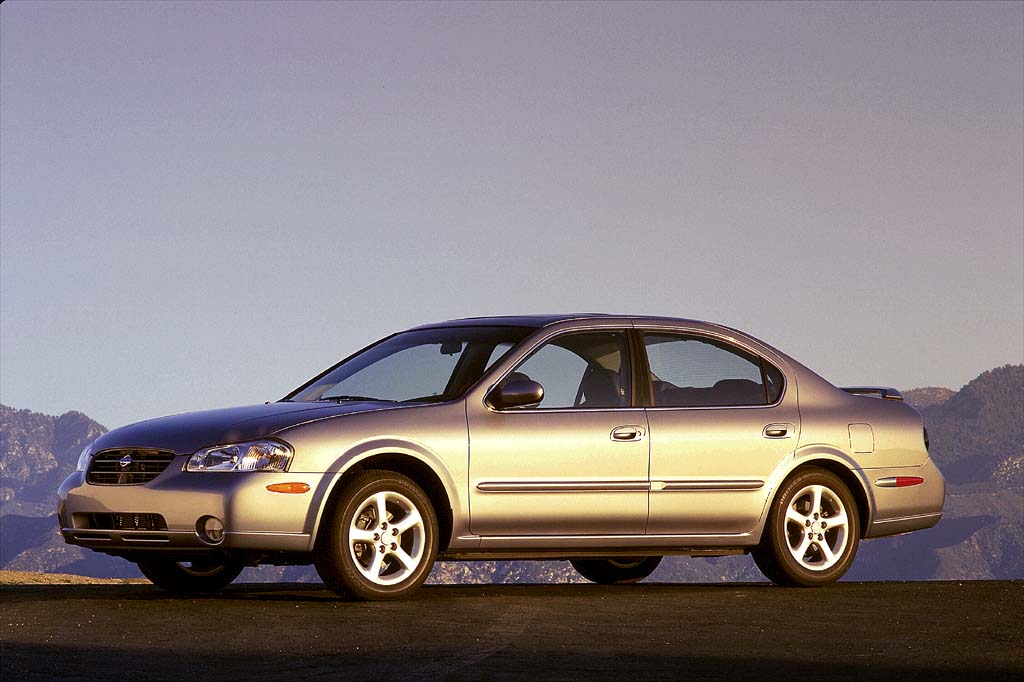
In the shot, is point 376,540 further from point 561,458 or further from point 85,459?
point 85,459

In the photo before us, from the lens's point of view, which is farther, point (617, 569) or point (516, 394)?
point (617, 569)

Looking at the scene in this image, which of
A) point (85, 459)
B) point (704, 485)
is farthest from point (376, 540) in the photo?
point (704, 485)

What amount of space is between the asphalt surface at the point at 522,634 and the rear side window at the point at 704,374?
132 cm

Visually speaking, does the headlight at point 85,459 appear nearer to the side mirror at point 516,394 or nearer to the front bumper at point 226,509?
the front bumper at point 226,509

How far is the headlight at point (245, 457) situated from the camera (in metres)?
9.91

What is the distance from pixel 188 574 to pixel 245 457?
1.96m

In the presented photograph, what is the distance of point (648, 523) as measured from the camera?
10.9m

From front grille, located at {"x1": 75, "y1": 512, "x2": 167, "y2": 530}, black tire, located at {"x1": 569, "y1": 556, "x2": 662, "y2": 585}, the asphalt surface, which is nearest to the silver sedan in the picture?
front grille, located at {"x1": 75, "y1": 512, "x2": 167, "y2": 530}

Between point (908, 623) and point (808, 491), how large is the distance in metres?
2.31

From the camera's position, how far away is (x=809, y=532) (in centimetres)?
1169

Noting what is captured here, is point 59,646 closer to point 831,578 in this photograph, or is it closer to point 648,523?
point 648,523

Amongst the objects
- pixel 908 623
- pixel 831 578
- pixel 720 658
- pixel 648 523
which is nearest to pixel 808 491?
pixel 831 578

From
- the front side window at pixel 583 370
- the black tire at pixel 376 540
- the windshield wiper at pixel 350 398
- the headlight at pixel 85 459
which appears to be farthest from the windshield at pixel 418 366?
the headlight at pixel 85 459

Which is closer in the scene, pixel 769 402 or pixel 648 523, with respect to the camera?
pixel 648 523
